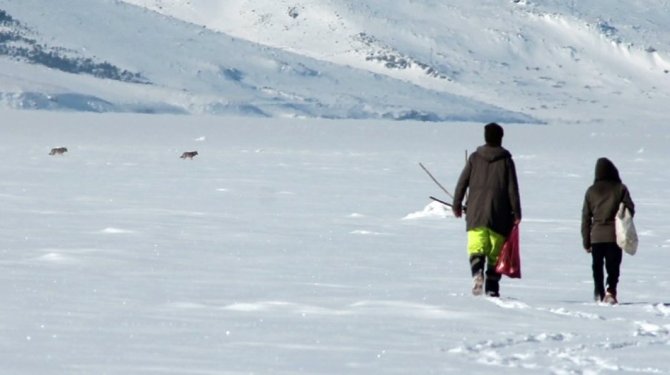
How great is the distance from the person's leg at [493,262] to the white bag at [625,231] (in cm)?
84

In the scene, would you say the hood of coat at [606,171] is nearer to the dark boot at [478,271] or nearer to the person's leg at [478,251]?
the person's leg at [478,251]

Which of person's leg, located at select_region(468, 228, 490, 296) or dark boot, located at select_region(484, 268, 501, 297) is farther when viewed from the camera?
dark boot, located at select_region(484, 268, 501, 297)

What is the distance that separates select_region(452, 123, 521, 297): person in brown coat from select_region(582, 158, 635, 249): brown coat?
0.59 metres

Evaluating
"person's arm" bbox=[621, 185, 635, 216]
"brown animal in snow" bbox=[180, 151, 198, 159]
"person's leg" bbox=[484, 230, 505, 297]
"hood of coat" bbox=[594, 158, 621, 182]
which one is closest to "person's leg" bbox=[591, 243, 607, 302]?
"person's arm" bbox=[621, 185, 635, 216]

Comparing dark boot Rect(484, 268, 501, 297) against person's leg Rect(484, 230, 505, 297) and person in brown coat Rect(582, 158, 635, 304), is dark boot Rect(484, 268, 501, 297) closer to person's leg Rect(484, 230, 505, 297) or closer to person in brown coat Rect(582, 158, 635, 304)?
person's leg Rect(484, 230, 505, 297)

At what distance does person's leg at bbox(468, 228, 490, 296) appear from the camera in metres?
11.1

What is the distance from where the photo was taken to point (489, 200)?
1098 cm

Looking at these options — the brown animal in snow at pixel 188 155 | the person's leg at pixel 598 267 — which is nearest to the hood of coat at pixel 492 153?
the person's leg at pixel 598 267

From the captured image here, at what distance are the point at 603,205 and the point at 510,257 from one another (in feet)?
2.72

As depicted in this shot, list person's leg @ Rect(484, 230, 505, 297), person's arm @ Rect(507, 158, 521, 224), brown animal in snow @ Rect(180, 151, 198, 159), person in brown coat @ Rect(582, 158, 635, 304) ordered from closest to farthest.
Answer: person's arm @ Rect(507, 158, 521, 224), person's leg @ Rect(484, 230, 505, 297), person in brown coat @ Rect(582, 158, 635, 304), brown animal in snow @ Rect(180, 151, 198, 159)

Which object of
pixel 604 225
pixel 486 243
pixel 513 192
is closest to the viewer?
pixel 513 192

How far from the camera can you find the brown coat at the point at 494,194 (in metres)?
11.0

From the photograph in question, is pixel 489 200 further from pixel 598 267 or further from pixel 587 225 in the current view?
Answer: pixel 598 267

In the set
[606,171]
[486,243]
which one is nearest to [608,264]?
[606,171]
